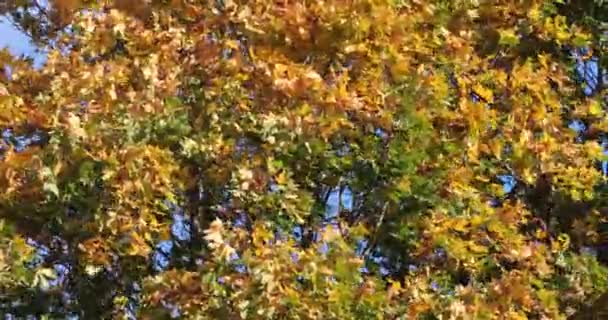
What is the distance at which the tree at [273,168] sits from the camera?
6711 millimetres

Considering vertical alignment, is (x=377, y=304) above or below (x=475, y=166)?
below

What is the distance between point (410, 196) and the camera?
7.32 meters

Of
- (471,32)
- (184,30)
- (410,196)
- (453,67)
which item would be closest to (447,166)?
(410,196)

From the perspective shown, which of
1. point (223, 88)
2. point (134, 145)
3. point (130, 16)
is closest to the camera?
point (134, 145)

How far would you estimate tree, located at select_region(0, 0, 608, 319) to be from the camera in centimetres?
671

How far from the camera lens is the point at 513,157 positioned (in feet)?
26.0

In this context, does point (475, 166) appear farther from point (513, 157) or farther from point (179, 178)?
point (179, 178)

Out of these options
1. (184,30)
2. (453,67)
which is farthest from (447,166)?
(184,30)

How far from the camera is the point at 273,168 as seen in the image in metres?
6.98

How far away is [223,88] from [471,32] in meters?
2.31

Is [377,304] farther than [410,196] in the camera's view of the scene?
No

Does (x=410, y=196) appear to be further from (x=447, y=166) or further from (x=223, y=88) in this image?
(x=223, y=88)

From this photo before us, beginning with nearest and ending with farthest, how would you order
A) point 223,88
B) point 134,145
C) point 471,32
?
point 134,145
point 223,88
point 471,32

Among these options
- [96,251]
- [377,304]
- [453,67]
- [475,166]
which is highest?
[453,67]
